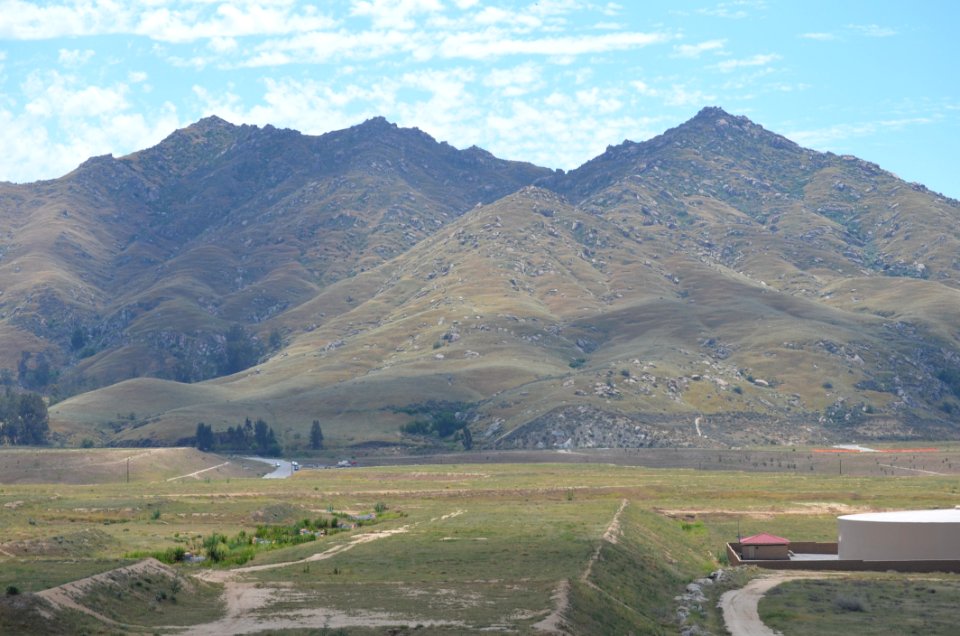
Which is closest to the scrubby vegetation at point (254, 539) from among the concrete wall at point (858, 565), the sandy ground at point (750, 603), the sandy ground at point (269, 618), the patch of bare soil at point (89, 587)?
the patch of bare soil at point (89, 587)

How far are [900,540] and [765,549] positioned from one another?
1075cm

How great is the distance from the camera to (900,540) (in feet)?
319

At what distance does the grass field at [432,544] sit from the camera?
64.2 m

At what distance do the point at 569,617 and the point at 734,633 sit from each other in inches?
467

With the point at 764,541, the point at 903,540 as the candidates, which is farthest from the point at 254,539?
the point at 903,540

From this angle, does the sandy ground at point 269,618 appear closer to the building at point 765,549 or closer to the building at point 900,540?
the building at point 765,549

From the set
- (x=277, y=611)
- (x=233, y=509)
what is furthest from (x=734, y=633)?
(x=233, y=509)

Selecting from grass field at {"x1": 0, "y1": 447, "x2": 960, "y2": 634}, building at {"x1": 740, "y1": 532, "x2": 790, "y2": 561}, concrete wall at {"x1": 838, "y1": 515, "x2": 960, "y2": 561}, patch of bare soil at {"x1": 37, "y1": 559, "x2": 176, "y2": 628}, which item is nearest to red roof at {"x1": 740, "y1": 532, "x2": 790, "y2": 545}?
building at {"x1": 740, "y1": 532, "x2": 790, "y2": 561}

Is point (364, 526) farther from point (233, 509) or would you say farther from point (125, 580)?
point (125, 580)

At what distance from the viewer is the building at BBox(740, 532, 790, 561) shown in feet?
335

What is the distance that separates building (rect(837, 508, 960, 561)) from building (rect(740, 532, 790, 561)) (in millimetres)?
4761

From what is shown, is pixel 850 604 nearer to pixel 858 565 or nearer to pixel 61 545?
pixel 858 565

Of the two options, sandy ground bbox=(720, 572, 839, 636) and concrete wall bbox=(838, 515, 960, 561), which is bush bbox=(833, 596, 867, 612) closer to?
sandy ground bbox=(720, 572, 839, 636)

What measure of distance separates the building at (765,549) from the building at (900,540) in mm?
4761
